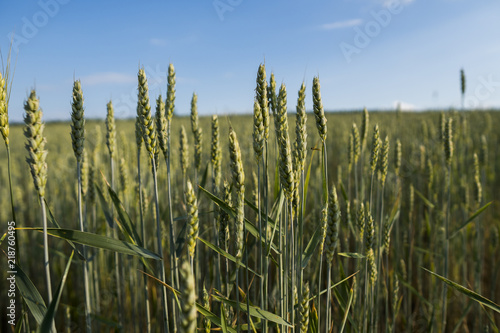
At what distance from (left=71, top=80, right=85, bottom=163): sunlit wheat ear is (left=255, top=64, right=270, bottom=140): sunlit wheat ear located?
0.67 m

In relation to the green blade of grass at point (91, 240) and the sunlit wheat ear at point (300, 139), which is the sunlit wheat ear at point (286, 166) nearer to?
the sunlit wheat ear at point (300, 139)

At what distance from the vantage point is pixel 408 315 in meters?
2.31

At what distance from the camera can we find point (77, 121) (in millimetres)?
1172

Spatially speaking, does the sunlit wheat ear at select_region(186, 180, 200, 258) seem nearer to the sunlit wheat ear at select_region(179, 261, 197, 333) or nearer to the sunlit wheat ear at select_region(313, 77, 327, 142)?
the sunlit wheat ear at select_region(179, 261, 197, 333)

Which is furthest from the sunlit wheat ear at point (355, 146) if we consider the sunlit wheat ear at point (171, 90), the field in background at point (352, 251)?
the sunlit wheat ear at point (171, 90)

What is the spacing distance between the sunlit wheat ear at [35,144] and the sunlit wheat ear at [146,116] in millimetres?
331

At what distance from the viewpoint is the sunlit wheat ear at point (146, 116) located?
3.90ft

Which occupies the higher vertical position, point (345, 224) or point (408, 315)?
point (345, 224)

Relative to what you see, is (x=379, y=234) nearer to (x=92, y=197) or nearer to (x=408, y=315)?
(x=408, y=315)

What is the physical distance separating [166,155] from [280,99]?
51 cm

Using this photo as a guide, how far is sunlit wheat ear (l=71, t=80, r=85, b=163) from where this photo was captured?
3.84ft

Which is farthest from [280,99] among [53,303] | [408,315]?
[408,315]

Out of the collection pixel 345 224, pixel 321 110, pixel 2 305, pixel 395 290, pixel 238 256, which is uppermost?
pixel 321 110

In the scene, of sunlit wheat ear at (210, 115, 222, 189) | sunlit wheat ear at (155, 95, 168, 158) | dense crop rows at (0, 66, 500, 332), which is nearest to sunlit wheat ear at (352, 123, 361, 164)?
dense crop rows at (0, 66, 500, 332)
